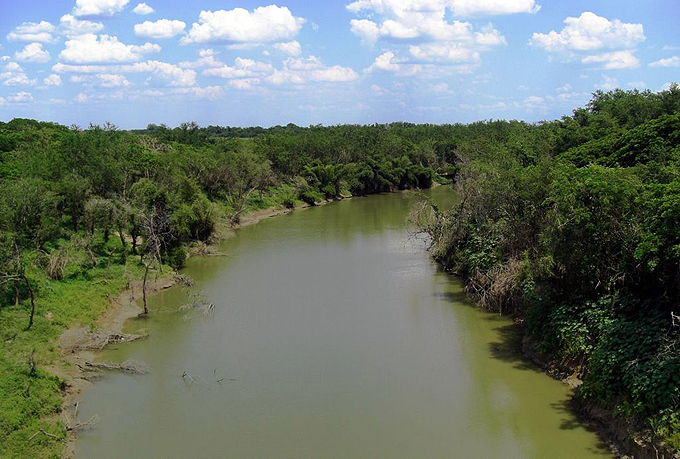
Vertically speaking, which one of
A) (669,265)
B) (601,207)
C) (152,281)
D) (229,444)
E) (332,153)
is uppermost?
(332,153)

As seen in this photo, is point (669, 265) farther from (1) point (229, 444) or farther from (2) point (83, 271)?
(2) point (83, 271)

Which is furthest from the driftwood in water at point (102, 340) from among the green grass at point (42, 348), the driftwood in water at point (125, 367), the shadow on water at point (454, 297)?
the shadow on water at point (454, 297)

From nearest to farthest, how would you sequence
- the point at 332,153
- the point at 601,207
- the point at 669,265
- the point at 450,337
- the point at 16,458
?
1. the point at 16,458
2. the point at 669,265
3. the point at 601,207
4. the point at 450,337
5. the point at 332,153

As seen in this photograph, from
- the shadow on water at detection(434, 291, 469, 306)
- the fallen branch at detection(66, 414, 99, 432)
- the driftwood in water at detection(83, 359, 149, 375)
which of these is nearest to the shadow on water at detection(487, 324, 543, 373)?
the shadow on water at detection(434, 291, 469, 306)

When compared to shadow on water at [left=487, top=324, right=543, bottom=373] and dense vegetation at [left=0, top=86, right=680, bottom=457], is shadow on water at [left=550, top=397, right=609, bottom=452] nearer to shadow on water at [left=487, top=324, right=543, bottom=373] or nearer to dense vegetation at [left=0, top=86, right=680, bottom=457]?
dense vegetation at [left=0, top=86, right=680, bottom=457]

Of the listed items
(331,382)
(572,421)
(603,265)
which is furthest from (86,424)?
(603,265)

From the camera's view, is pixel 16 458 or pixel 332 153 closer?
pixel 16 458

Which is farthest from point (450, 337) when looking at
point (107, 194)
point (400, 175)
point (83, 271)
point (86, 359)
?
point (400, 175)
